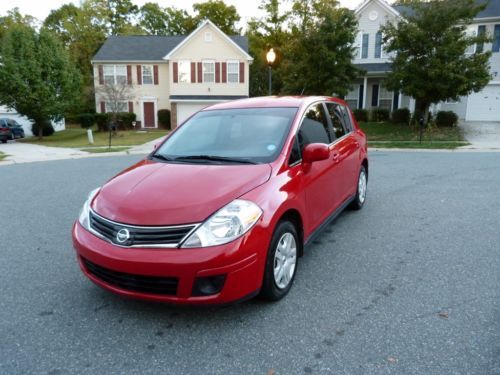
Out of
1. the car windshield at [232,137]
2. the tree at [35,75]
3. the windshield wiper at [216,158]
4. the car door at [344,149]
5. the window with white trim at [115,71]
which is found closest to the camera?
the windshield wiper at [216,158]

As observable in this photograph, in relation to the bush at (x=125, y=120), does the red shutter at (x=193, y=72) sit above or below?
above

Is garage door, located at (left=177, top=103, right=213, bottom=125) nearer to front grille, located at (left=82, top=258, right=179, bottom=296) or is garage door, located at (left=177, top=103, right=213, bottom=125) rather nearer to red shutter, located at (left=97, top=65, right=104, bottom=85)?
red shutter, located at (left=97, top=65, right=104, bottom=85)

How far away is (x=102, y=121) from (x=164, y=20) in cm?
3391

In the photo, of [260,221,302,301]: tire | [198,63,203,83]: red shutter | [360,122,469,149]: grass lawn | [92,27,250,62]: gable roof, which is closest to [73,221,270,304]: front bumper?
[260,221,302,301]: tire

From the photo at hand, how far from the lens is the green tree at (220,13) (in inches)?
1956

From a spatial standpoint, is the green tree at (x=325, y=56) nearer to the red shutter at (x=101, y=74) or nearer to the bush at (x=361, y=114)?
the bush at (x=361, y=114)

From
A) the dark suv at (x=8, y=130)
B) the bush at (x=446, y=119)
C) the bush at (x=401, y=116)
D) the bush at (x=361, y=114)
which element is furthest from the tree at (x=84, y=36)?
the bush at (x=446, y=119)

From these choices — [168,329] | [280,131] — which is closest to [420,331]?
[168,329]

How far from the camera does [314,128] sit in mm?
4195

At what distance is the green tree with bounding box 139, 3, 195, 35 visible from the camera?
54750mm

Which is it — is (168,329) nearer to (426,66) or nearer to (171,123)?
(426,66)

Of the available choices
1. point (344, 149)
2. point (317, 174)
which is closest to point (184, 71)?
point (344, 149)

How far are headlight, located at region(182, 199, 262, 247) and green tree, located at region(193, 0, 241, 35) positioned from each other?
5242 centimetres

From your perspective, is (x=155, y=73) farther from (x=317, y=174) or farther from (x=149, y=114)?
(x=317, y=174)
